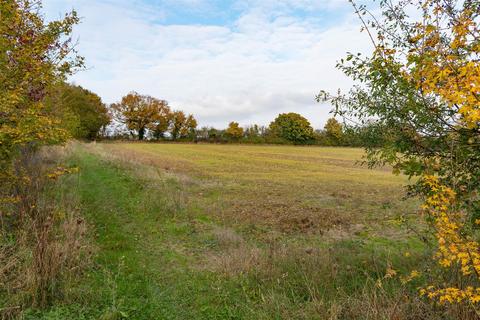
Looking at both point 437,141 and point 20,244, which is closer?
point 437,141

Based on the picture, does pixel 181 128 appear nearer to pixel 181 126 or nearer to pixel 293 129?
pixel 181 126

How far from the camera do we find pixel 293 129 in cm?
10131

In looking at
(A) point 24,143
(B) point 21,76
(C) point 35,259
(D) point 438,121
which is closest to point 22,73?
(B) point 21,76

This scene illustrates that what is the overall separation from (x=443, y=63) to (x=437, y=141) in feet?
4.56

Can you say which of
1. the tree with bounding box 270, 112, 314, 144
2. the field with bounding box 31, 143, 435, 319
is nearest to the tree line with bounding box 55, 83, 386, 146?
the tree with bounding box 270, 112, 314, 144

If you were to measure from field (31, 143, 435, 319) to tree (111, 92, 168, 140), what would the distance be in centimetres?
9538

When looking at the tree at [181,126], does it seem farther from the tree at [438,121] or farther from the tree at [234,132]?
the tree at [438,121]

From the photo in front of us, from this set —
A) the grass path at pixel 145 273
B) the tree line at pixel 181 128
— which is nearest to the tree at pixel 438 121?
the grass path at pixel 145 273

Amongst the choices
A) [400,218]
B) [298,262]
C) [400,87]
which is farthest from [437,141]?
[298,262]

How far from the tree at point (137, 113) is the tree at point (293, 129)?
39.9 meters

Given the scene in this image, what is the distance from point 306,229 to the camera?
34.3 feet

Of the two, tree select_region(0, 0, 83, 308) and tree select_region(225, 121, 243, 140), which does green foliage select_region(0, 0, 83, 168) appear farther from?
tree select_region(225, 121, 243, 140)

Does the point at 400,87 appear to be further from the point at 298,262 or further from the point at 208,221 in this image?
the point at 208,221

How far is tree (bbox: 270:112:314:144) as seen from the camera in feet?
323
